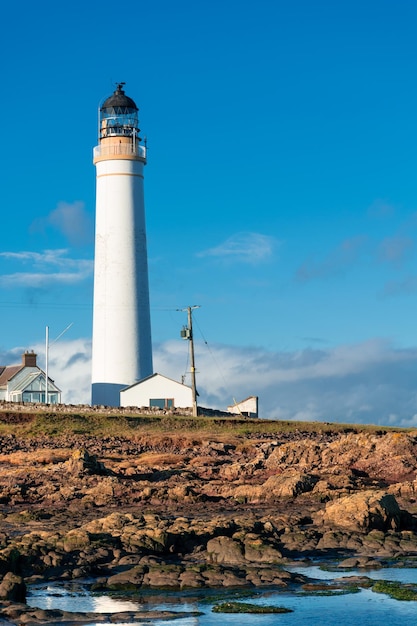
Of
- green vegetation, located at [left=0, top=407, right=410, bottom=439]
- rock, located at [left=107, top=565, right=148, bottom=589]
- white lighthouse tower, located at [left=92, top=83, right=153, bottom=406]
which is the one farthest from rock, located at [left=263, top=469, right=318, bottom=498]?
white lighthouse tower, located at [left=92, top=83, right=153, bottom=406]

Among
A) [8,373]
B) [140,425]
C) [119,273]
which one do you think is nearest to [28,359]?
[8,373]

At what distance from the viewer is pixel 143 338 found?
48.6 metres

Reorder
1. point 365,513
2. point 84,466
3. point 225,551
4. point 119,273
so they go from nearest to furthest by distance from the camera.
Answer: point 225,551, point 365,513, point 84,466, point 119,273

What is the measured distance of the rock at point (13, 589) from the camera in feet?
44.6

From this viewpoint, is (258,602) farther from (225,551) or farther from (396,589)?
(225,551)

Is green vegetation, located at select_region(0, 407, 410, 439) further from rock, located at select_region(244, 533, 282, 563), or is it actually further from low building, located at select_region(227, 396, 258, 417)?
rock, located at select_region(244, 533, 282, 563)

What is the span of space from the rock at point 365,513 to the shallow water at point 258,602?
13.3 ft

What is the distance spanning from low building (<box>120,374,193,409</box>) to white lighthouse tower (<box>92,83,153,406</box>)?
31.6 inches

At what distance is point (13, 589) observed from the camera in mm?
13688

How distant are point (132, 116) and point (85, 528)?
37.7m

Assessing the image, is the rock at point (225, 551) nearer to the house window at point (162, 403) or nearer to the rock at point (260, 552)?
the rock at point (260, 552)

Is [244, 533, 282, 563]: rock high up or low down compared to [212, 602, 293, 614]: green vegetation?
up

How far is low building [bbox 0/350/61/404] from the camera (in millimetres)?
A: 62791

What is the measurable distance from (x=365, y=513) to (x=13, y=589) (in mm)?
7552
